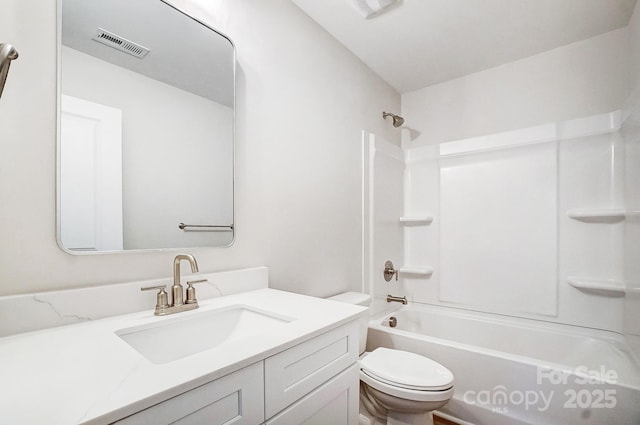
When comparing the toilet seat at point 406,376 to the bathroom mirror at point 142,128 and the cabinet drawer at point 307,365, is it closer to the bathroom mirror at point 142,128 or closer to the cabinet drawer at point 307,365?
the cabinet drawer at point 307,365

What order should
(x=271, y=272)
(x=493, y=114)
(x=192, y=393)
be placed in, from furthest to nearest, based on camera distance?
(x=493, y=114), (x=271, y=272), (x=192, y=393)

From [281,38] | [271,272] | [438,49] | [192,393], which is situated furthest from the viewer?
[438,49]

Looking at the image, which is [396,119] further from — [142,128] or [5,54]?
[5,54]

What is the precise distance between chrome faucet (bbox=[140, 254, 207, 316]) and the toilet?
950 mm

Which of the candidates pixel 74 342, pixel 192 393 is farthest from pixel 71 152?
pixel 192 393

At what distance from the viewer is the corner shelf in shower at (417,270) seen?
2.55 meters

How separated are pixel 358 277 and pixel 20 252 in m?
1.77

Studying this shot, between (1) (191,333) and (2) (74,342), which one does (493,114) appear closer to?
(1) (191,333)

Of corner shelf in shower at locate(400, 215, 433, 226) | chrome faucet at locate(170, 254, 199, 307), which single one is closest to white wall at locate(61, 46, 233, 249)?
chrome faucet at locate(170, 254, 199, 307)

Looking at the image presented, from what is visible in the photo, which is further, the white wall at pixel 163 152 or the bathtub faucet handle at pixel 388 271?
the bathtub faucet handle at pixel 388 271

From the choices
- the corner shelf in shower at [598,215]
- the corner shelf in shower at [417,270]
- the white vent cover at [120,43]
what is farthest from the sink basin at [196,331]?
the corner shelf in shower at [598,215]

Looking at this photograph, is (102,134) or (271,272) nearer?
(102,134)

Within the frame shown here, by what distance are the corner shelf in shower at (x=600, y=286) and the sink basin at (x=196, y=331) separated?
207 cm

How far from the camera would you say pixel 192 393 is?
581 mm
